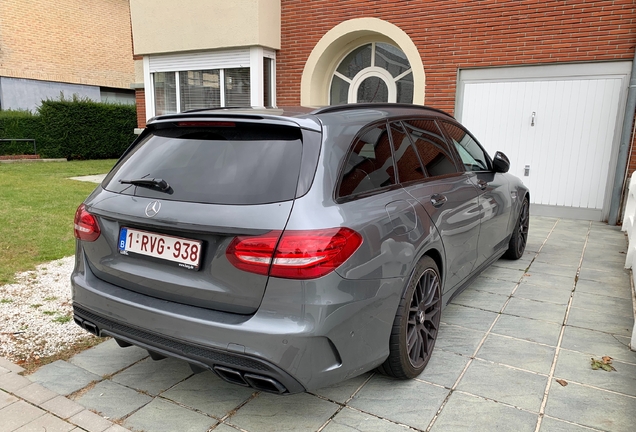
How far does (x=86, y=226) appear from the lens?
8.91ft

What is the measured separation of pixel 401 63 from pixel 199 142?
806 centimetres

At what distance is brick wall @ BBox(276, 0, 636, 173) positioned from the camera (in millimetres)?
7344

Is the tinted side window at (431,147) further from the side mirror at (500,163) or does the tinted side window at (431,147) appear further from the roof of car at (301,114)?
the side mirror at (500,163)

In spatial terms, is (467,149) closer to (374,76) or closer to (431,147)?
(431,147)

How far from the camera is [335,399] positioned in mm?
2756

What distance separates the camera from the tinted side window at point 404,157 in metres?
3.01

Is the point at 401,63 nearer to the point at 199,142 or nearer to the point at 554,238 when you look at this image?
the point at 554,238

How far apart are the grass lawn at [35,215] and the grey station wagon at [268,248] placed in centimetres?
301

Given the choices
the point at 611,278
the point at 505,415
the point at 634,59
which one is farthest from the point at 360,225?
the point at 634,59

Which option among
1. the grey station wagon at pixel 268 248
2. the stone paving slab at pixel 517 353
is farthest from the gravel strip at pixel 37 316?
the stone paving slab at pixel 517 353

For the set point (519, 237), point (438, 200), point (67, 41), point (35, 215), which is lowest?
point (35, 215)

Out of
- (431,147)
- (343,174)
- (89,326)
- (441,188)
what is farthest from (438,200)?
(89,326)

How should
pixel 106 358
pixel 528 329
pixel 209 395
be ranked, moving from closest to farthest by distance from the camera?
pixel 209 395, pixel 106 358, pixel 528 329

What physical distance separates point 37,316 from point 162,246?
2.27 m
